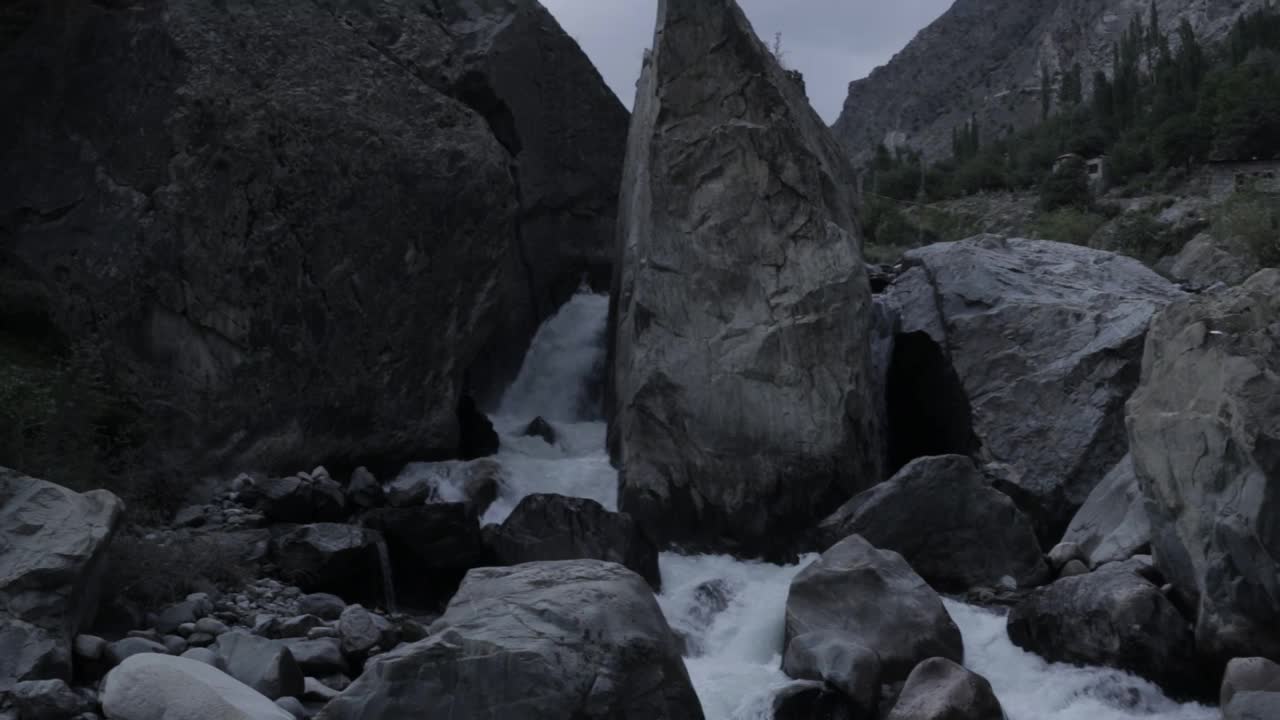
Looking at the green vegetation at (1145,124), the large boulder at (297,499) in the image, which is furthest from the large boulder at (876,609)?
the green vegetation at (1145,124)

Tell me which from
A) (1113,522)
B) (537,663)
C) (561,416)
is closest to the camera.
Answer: (537,663)

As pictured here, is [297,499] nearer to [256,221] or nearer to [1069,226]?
[256,221]

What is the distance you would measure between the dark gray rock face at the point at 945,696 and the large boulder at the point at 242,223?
8578 millimetres

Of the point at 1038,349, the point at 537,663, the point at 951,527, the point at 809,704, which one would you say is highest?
the point at 1038,349

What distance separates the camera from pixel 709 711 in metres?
9.66

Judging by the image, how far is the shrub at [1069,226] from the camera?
37406 millimetres

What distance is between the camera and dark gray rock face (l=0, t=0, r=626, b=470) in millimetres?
14578

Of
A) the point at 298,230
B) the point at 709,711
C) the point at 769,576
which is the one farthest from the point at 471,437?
the point at 709,711

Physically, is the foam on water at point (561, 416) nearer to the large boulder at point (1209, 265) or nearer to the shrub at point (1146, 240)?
the large boulder at point (1209, 265)

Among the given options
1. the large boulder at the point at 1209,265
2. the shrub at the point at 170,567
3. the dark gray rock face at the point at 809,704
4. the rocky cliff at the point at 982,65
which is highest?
the rocky cliff at the point at 982,65

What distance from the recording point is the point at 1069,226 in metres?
38.3

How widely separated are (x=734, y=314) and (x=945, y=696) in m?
7.49

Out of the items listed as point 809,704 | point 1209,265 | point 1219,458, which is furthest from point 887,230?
point 809,704

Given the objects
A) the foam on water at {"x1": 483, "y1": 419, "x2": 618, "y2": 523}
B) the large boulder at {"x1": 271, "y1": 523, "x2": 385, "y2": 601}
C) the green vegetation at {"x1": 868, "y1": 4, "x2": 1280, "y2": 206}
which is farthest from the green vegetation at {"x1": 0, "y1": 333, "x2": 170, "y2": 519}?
the green vegetation at {"x1": 868, "y1": 4, "x2": 1280, "y2": 206}
